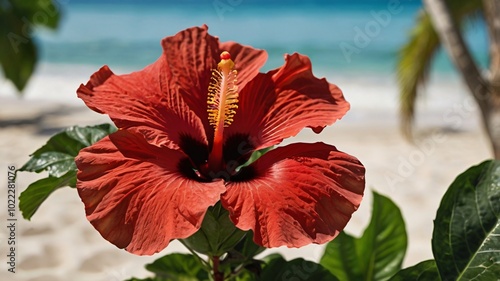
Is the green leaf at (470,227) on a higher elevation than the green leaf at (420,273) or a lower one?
higher

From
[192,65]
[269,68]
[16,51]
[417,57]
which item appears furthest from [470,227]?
[269,68]

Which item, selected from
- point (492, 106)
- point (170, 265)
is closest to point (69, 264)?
point (170, 265)

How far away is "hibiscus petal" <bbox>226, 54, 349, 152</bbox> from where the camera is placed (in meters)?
0.97

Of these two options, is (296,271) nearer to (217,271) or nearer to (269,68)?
(217,271)

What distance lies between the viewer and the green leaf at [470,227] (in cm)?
94

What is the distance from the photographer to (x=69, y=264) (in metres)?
2.48

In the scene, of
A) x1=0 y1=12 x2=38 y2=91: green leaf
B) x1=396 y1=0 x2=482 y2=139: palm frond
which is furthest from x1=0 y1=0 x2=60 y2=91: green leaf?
x1=396 y1=0 x2=482 y2=139: palm frond

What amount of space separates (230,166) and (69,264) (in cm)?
171

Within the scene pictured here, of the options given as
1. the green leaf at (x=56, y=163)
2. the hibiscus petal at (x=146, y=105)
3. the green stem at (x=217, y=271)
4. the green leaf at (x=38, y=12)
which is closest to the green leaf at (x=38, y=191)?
the green leaf at (x=56, y=163)

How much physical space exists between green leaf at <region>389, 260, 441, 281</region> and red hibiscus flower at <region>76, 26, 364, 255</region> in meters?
0.23

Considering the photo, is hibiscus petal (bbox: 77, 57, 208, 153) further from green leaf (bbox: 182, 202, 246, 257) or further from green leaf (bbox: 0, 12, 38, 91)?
green leaf (bbox: 0, 12, 38, 91)

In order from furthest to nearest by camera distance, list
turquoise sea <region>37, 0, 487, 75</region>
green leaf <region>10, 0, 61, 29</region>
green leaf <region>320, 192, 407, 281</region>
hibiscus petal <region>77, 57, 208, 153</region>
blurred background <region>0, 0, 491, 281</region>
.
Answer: turquoise sea <region>37, 0, 487, 75</region> < green leaf <region>10, 0, 61, 29</region> < blurred background <region>0, 0, 491, 281</region> < green leaf <region>320, 192, 407, 281</region> < hibiscus petal <region>77, 57, 208, 153</region>

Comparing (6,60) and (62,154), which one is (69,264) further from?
(6,60)

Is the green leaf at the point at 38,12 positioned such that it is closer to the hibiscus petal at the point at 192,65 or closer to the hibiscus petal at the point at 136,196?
the hibiscus petal at the point at 192,65
